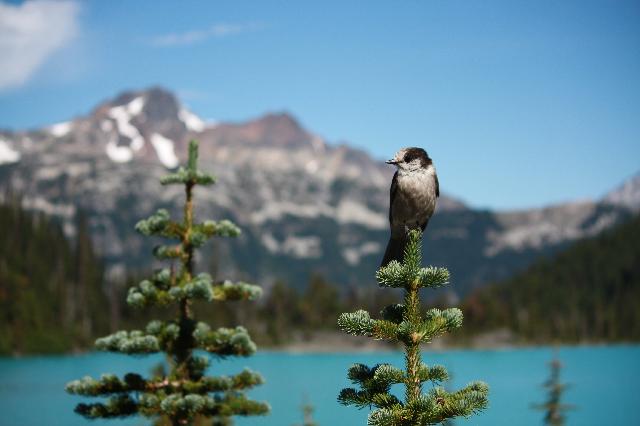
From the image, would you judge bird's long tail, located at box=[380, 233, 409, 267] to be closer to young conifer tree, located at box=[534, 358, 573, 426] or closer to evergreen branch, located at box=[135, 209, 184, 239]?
evergreen branch, located at box=[135, 209, 184, 239]

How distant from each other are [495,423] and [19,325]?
412 feet

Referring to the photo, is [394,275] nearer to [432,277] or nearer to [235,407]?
[432,277]

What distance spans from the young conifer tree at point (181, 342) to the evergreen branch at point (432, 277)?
228 inches

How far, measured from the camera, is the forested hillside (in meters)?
163

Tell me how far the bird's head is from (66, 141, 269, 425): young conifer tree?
5.09m

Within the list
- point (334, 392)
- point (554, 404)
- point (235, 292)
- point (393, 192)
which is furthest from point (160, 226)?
point (334, 392)

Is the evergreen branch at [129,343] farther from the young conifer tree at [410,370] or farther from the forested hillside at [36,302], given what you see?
the forested hillside at [36,302]

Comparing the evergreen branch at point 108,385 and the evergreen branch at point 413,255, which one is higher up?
the evergreen branch at point 413,255

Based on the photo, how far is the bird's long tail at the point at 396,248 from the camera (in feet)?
29.5

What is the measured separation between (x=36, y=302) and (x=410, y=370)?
175 meters

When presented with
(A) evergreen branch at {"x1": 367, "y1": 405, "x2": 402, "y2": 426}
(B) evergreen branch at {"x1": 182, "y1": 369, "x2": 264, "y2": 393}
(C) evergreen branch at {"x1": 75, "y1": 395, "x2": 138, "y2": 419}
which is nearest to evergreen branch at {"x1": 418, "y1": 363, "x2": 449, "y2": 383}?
(A) evergreen branch at {"x1": 367, "y1": 405, "x2": 402, "y2": 426}

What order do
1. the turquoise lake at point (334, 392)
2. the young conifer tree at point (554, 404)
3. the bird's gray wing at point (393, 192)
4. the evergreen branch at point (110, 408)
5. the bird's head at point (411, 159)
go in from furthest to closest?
1. the turquoise lake at point (334, 392)
2. the young conifer tree at point (554, 404)
3. the evergreen branch at point (110, 408)
4. the bird's gray wing at point (393, 192)
5. the bird's head at point (411, 159)

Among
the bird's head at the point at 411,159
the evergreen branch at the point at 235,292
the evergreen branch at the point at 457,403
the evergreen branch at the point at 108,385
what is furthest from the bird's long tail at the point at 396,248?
the evergreen branch at the point at 108,385

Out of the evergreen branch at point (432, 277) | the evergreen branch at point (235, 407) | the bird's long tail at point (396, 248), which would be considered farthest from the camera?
the evergreen branch at point (235, 407)
